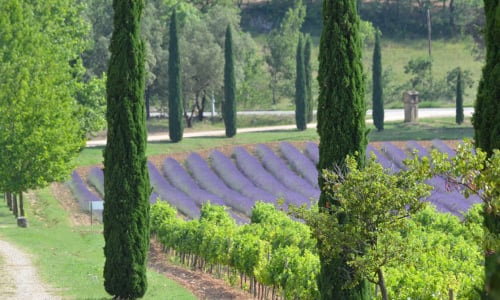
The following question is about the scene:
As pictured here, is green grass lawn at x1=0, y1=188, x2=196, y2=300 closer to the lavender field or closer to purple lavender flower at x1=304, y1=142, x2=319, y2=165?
the lavender field

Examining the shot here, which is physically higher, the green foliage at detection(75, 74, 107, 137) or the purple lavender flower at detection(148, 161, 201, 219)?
the green foliage at detection(75, 74, 107, 137)

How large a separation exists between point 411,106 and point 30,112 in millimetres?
35117

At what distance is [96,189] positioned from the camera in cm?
4859

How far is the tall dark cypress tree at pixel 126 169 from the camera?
24.3 metres

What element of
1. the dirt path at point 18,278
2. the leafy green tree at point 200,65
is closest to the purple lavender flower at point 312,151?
the leafy green tree at point 200,65

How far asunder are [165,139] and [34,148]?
76.6 feet

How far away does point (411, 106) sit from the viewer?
68.2 metres

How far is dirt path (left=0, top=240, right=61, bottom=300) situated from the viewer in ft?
82.5

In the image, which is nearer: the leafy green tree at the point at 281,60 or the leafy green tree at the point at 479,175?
the leafy green tree at the point at 479,175

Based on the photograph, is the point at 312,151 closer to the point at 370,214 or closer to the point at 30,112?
the point at 30,112

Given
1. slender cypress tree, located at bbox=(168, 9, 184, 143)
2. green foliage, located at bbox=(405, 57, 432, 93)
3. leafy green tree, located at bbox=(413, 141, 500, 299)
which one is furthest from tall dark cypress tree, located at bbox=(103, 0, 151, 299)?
green foliage, located at bbox=(405, 57, 432, 93)

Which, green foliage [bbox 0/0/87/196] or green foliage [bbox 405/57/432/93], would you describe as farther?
green foliage [bbox 405/57/432/93]

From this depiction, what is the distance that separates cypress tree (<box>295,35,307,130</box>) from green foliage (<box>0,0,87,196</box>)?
22865 millimetres

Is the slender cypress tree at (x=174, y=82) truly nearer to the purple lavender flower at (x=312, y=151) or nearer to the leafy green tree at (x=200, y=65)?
the leafy green tree at (x=200, y=65)
